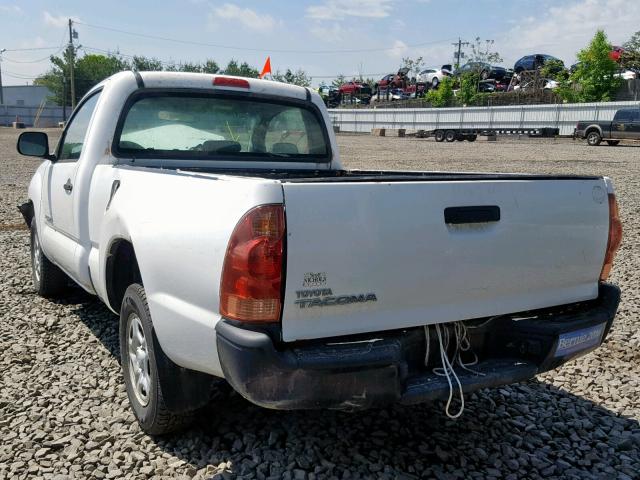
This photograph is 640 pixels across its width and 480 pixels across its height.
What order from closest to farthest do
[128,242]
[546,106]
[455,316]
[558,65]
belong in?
[455,316] → [128,242] → [546,106] → [558,65]

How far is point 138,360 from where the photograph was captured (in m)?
3.29

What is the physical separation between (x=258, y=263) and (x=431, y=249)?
2.51 feet

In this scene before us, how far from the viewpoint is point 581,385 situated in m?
4.14

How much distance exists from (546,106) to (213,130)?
128 ft

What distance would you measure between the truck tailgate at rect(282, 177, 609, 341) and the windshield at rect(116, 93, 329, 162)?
2.24 meters

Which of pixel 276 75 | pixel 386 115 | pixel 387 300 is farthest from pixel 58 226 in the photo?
pixel 276 75

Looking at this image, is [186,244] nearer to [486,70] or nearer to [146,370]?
[146,370]

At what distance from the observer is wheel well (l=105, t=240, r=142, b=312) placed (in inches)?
137

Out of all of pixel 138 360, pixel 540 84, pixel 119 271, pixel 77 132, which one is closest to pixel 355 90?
pixel 540 84

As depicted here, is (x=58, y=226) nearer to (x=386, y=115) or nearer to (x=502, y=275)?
(x=502, y=275)

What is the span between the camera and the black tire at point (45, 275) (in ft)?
18.0

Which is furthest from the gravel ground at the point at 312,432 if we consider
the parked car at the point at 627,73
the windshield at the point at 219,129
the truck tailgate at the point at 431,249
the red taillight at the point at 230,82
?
the parked car at the point at 627,73

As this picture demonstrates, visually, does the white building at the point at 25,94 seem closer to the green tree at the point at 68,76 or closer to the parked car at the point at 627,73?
the green tree at the point at 68,76

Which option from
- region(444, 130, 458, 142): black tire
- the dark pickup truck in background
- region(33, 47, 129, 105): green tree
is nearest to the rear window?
the dark pickup truck in background
